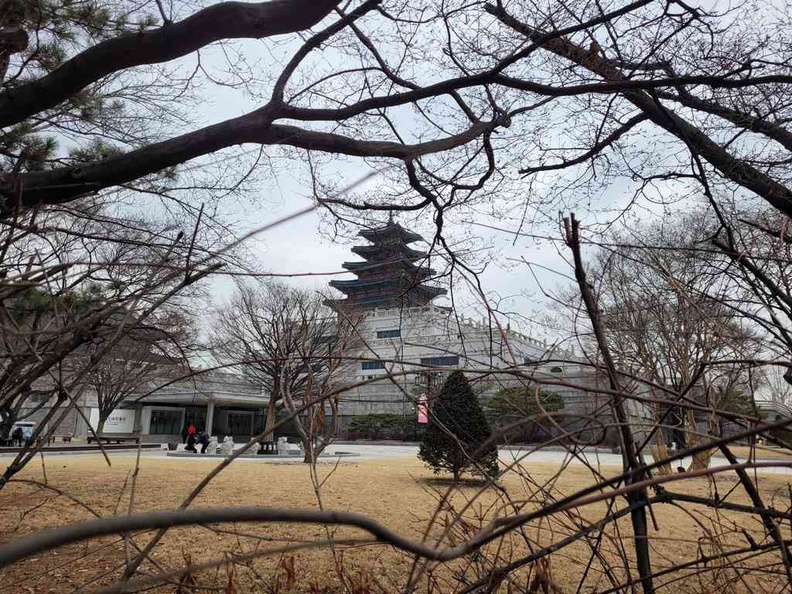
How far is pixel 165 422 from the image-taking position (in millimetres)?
35625

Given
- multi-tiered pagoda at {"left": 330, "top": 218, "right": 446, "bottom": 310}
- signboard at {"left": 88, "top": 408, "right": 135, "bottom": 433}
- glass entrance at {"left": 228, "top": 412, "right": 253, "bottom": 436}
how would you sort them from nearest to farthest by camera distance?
multi-tiered pagoda at {"left": 330, "top": 218, "right": 446, "bottom": 310} < signboard at {"left": 88, "top": 408, "right": 135, "bottom": 433} < glass entrance at {"left": 228, "top": 412, "right": 253, "bottom": 436}

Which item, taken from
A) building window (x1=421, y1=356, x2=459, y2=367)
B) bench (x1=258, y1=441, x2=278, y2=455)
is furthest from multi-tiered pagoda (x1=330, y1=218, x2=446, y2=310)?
bench (x1=258, y1=441, x2=278, y2=455)

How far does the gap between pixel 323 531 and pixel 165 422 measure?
3415 cm

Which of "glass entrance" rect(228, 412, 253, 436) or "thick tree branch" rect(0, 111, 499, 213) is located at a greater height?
"thick tree branch" rect(0, 111, 499, 213)

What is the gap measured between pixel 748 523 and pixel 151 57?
6957mm

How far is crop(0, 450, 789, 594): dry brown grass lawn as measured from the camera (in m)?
2.06

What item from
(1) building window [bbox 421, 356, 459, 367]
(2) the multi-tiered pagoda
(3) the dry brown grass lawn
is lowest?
(3) the dry brown grass lawn

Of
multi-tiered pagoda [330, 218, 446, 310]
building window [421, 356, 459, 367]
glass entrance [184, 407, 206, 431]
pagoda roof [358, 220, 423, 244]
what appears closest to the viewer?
building window [421, 356, 459, 367]

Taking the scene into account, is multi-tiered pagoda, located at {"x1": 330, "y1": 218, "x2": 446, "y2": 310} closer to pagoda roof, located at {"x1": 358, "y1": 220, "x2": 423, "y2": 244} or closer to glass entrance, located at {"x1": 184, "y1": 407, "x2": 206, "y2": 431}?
pagoda roof, located at {"x1": 358, "y1": 220, "x2": 423, "y2": 244}

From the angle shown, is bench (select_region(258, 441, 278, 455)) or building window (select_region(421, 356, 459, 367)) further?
bench (select_region(258, 441, 278, 455))

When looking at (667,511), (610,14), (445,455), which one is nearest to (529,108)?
(610,14)

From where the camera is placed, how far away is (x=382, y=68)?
5.16 meters

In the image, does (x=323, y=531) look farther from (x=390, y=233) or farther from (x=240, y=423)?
(x=240, y=423)

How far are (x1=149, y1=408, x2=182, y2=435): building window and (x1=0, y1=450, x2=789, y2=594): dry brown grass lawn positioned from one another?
2286cm
